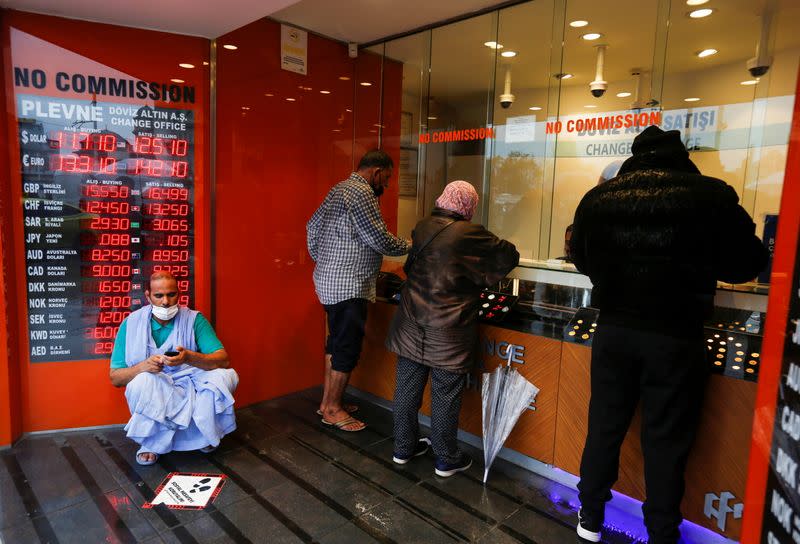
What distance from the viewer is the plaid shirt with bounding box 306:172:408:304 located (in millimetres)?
2926

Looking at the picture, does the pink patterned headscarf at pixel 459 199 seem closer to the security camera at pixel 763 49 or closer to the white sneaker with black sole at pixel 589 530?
the white sneaker with black sole at pixel 589 530

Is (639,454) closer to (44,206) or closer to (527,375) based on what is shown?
(527,375)

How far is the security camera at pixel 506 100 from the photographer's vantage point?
3.98m

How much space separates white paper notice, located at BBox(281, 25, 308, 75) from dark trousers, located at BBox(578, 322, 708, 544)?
2.70 m

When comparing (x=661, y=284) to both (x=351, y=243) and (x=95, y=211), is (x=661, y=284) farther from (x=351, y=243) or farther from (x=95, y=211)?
(x=95, y=211)

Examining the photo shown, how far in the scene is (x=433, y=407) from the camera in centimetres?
260

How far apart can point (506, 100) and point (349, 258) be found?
1.98 m

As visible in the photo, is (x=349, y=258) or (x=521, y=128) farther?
(x=521, y=128)

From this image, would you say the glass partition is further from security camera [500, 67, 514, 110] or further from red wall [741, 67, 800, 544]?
red wall [741, 67, 800, 544]

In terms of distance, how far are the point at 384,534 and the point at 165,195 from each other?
2272mm

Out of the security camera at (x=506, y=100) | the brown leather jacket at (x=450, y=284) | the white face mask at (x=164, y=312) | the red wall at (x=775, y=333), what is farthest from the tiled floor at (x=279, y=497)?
the security camera at (x=506, y=100)

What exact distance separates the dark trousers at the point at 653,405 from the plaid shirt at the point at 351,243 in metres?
1.39

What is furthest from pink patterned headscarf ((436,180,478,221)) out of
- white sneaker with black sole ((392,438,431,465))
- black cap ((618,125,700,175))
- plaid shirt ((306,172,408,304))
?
white sneaker with black sole ((392,438,431,465))

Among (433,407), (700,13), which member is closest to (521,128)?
(700,13)
